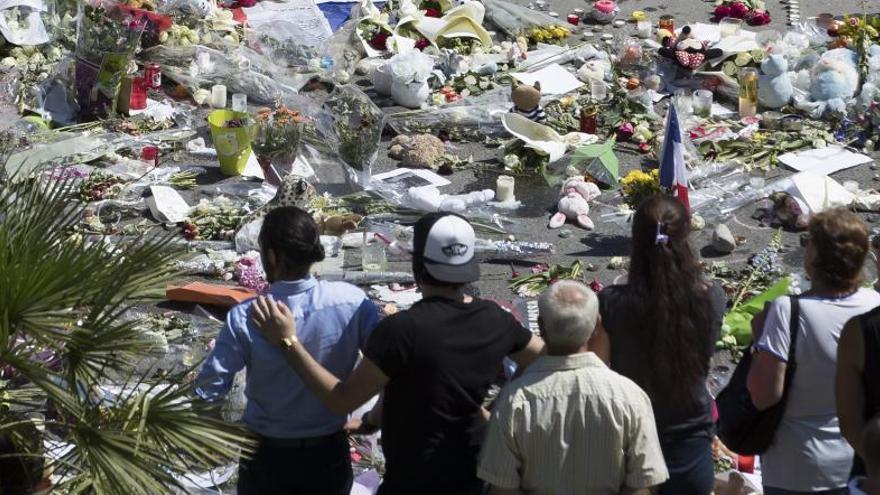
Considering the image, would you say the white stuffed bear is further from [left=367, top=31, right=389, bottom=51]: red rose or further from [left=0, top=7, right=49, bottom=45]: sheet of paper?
[left=0, top=7, right=49, bottom=45]: sheet of paper

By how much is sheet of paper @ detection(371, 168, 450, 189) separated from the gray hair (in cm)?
481

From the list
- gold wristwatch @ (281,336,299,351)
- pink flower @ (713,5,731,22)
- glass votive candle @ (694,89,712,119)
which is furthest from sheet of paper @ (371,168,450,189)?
gold wristwatch @ (281,336,299,351)

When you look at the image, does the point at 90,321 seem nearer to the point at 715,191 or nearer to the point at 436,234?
the point at 436,234

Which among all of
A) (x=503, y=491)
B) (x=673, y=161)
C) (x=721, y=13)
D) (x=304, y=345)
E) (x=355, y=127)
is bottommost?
(x=355, y=127)

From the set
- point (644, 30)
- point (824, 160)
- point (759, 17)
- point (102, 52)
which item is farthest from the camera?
point (759, 17)

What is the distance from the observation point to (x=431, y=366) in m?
3.97

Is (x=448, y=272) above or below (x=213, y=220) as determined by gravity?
above

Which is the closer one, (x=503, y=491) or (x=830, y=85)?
(x=503, y=491)

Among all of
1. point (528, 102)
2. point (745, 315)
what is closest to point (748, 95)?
point (528, 102)

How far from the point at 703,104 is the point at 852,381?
19.5ft

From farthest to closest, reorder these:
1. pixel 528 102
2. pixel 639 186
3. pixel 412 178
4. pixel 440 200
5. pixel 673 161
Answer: pixel 528 102
pixel 412 178
pixel 440 200
pixel 639 186
pixel 673 161

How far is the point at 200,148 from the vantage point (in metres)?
9.14

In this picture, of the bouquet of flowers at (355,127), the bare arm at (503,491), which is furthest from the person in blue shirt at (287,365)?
the bouquet of flowers at (355,127)

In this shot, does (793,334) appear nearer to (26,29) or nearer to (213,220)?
(213,220)
